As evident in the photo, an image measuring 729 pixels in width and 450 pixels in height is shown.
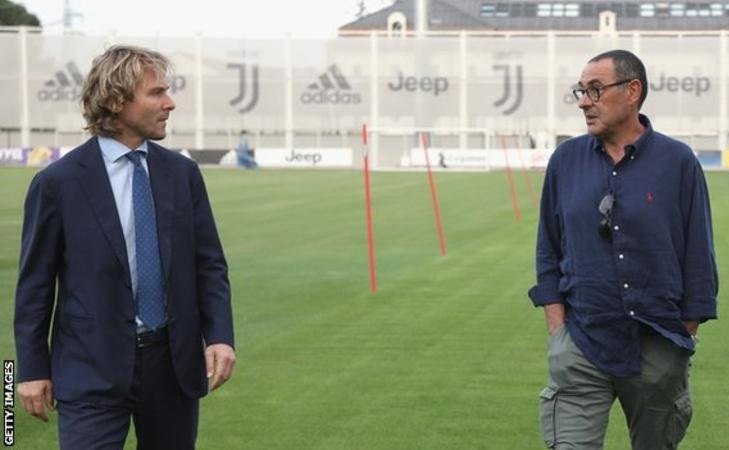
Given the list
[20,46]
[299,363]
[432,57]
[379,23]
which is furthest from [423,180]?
[379,23]

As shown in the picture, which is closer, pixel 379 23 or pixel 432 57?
pixel 432 57

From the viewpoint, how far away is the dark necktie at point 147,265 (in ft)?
18.2

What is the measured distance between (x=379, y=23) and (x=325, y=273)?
116 metres

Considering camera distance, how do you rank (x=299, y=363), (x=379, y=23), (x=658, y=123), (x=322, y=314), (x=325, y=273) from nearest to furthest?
(x=299, y=363) < (x=322, y=314) < (x=325, y=273) < (x=658, y=123) < (x=379, y=23)

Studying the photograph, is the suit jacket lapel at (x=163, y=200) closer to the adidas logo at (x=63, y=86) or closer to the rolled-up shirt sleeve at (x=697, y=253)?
the rolled-up shirt sleeve at (x=697, y=253)

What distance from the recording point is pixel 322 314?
1659 centimetres

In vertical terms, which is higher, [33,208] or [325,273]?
[33,208]

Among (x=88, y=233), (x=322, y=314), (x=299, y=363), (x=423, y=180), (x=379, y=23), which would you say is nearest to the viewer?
(x=88, y=233)

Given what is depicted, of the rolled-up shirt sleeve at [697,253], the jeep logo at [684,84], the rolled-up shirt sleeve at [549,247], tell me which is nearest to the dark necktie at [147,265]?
the rolled-up shirt sleeve at [549,247]

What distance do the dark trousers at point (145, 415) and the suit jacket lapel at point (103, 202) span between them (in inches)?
11.8

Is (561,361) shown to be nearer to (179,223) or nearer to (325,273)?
(179,223)

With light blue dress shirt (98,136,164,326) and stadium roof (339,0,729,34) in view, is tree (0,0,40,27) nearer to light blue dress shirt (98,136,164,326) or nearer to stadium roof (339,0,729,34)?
stadium roof (339,0,729,34)

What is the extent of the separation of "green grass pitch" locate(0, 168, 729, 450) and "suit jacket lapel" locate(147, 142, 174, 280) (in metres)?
4.24

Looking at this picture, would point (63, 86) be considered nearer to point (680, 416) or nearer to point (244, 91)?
point (244, 91)
